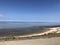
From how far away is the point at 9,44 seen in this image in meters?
9.57

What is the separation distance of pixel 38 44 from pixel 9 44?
202 cm

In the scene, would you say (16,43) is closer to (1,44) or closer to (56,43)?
(1,44)

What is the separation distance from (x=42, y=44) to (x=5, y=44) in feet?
8.43

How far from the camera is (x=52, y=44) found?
9.61 m

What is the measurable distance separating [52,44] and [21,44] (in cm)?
216

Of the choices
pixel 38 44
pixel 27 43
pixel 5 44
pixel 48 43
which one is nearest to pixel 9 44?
pixel 5 44

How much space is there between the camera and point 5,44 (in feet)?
31.2

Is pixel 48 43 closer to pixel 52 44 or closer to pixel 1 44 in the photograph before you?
pixel 52 44

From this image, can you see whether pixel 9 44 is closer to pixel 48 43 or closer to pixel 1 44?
pixel 1 44

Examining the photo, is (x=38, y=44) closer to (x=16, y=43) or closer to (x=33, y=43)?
(x=33, y=43)

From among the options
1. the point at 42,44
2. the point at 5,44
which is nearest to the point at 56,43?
the point at 42,44

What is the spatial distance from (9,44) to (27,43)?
128 centimetres

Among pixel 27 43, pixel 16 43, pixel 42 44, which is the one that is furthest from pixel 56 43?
pixel 16 43

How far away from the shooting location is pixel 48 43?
32.5ft
